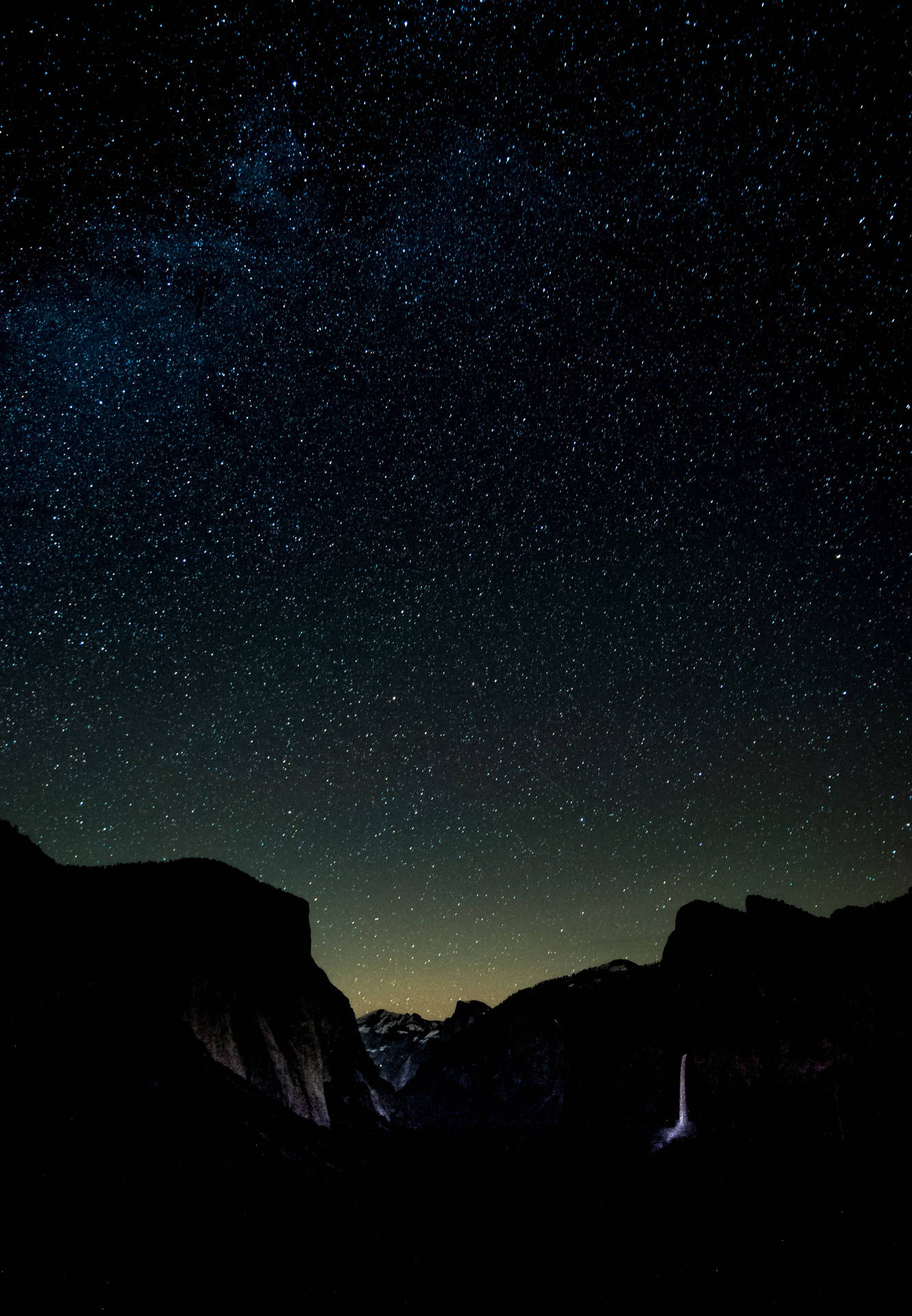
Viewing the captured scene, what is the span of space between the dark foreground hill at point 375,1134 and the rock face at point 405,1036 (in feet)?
92.3

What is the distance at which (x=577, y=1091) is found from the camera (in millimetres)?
45031

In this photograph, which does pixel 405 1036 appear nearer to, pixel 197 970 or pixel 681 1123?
pixel 681 1123

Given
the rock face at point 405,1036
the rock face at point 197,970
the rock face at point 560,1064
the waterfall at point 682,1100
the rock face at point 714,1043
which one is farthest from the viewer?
the rock face at point 405,1036

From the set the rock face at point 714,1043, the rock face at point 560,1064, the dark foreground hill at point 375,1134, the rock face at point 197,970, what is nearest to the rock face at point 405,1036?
the rock face at point 560,1064

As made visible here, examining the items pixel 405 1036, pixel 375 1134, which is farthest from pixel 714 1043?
pixel 405 1036

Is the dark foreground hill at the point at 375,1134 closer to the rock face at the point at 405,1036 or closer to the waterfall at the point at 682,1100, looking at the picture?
the waterfall at the point at 682,1100

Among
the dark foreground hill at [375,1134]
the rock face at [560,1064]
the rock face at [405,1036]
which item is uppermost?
the dark foreground hill at [375,1134]

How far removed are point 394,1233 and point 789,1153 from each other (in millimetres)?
18620

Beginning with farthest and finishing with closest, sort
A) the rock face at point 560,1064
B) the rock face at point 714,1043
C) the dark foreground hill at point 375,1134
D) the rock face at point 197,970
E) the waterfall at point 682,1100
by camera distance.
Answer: the rock face at point 560,1064
the waterfall at point 682,1100
the rock face at point 714,1043
the rock face at point 197,970
the dark foreground hill at point 375,1134

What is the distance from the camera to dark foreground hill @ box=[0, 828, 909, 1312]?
9492 mm

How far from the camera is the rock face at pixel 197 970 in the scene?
13.1 m

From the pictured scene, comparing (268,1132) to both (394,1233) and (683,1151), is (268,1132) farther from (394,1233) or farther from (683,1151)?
(683,1151)

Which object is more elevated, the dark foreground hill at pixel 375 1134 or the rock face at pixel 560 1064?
the dark foreground hill at pixel 375 1134

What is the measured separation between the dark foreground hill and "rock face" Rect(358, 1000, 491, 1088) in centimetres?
2812
